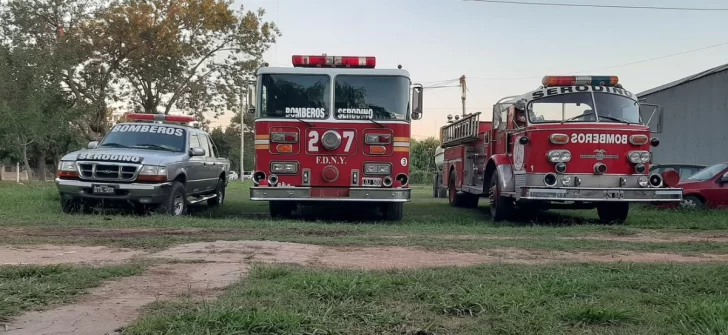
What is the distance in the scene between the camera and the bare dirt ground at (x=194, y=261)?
13.4ft

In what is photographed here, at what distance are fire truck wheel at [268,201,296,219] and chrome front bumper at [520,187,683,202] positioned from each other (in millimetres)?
4444

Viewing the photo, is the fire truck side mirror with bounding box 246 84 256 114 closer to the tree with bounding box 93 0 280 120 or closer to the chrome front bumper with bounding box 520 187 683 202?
the chrome front bumper with bounding box 520 187 683 202

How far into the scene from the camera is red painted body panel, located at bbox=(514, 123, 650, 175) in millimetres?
10703

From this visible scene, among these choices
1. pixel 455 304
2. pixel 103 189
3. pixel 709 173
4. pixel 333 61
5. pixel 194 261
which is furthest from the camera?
pixel 709 173

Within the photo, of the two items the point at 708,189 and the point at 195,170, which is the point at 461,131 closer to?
the point at 708,189

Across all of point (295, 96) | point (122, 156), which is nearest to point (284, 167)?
point (295, 96)

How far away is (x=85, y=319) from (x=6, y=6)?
31.5 metres

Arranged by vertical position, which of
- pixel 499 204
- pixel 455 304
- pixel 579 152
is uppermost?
pixel 579 152

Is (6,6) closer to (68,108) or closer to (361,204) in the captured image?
(68,108)

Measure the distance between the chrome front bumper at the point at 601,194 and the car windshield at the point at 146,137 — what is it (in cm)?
688

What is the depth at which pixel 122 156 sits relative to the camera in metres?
11.0

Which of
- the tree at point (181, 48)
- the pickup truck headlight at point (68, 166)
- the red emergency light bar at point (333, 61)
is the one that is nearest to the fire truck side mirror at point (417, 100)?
the red emergency light bar at point (333, 61)

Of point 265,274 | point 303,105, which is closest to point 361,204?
point 303,105

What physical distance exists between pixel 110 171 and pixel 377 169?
4.71m
